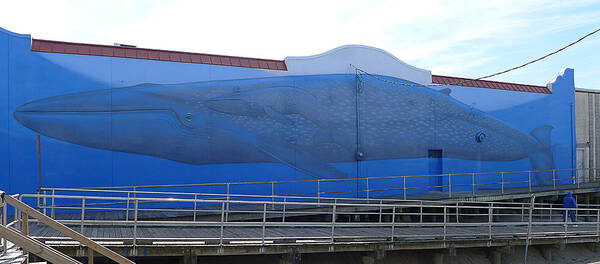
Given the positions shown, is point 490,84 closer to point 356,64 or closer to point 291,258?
point 356,64

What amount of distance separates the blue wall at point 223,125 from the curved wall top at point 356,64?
1.10 feet

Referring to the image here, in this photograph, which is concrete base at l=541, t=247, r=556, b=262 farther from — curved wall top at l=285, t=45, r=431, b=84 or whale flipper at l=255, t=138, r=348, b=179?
curved wall top at l=285, t=45, r=431, b=84

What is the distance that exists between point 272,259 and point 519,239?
6.77 meters

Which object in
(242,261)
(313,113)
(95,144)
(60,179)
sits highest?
(313,113)

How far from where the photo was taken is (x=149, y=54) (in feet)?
50.5

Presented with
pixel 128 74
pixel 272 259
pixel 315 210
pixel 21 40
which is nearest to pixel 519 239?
pixel 315 210

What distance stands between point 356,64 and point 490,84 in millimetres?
7575

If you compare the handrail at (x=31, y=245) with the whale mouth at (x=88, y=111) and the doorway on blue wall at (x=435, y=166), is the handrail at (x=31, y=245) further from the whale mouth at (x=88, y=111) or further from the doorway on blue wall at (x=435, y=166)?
the doorway on blue wall at (x=435, y=166)

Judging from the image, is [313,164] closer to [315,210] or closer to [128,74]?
[315,210]

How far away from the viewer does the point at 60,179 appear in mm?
13898

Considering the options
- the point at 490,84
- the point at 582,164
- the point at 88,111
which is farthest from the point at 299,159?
the point at 582,164

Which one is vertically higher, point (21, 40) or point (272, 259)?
point (21, 40)

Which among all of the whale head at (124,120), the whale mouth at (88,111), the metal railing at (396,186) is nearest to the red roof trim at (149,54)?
the whale head at (124,120)

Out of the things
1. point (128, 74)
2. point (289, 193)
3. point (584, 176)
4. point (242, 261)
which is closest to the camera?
point (242, 261)
